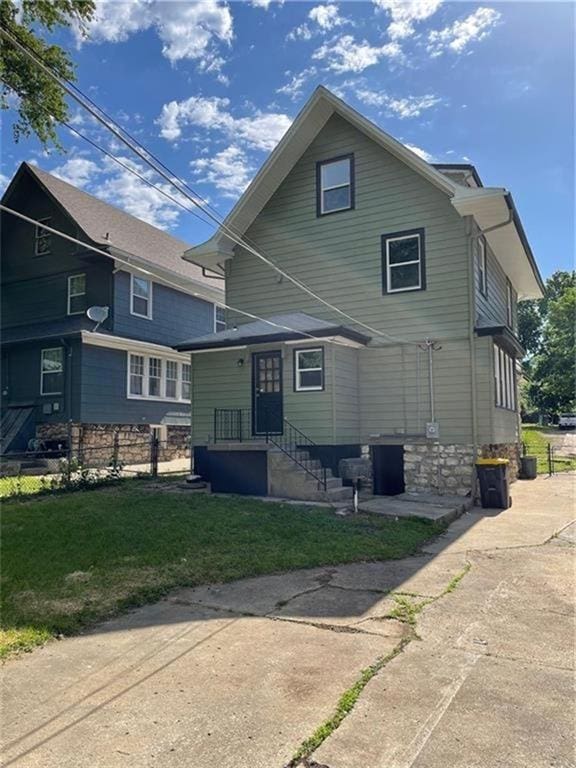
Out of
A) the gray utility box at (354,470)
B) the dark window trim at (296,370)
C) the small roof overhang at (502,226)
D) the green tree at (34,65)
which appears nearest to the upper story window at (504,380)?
the small roof overhang at (502,226)

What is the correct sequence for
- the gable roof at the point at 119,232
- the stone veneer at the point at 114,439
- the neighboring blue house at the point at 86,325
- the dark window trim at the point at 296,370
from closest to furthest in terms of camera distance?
the dark window trim at the point at 296,370 → the stone veneer at the point at 114,439 → the neighboring blue house at the point at 86,325 → the gable roof at the point at 119,232

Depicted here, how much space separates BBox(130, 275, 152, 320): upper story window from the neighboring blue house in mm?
36

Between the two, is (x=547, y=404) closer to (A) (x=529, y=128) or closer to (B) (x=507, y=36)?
(A) (x=529, y=128)

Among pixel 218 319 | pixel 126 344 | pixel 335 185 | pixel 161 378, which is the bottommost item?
pixel 161 378

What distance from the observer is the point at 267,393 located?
1274 centimetres

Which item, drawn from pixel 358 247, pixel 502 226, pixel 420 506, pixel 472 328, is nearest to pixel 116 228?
pixel 358 247

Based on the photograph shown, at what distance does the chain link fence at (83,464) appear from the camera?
37.2ft

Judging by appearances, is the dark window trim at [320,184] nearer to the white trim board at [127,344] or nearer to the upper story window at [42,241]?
the white trim board at [127,344]

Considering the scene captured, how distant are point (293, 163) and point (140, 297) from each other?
26.2 feet

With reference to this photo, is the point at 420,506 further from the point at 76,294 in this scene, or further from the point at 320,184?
the point at 76,294

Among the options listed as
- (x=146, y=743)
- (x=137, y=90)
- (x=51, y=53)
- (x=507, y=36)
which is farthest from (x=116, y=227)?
(x=146, y=743)

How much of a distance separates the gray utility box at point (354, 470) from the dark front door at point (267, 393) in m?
1.70

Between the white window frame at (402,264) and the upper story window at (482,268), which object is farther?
the upper story window at (482,268)

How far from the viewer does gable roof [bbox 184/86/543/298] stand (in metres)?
11.3
